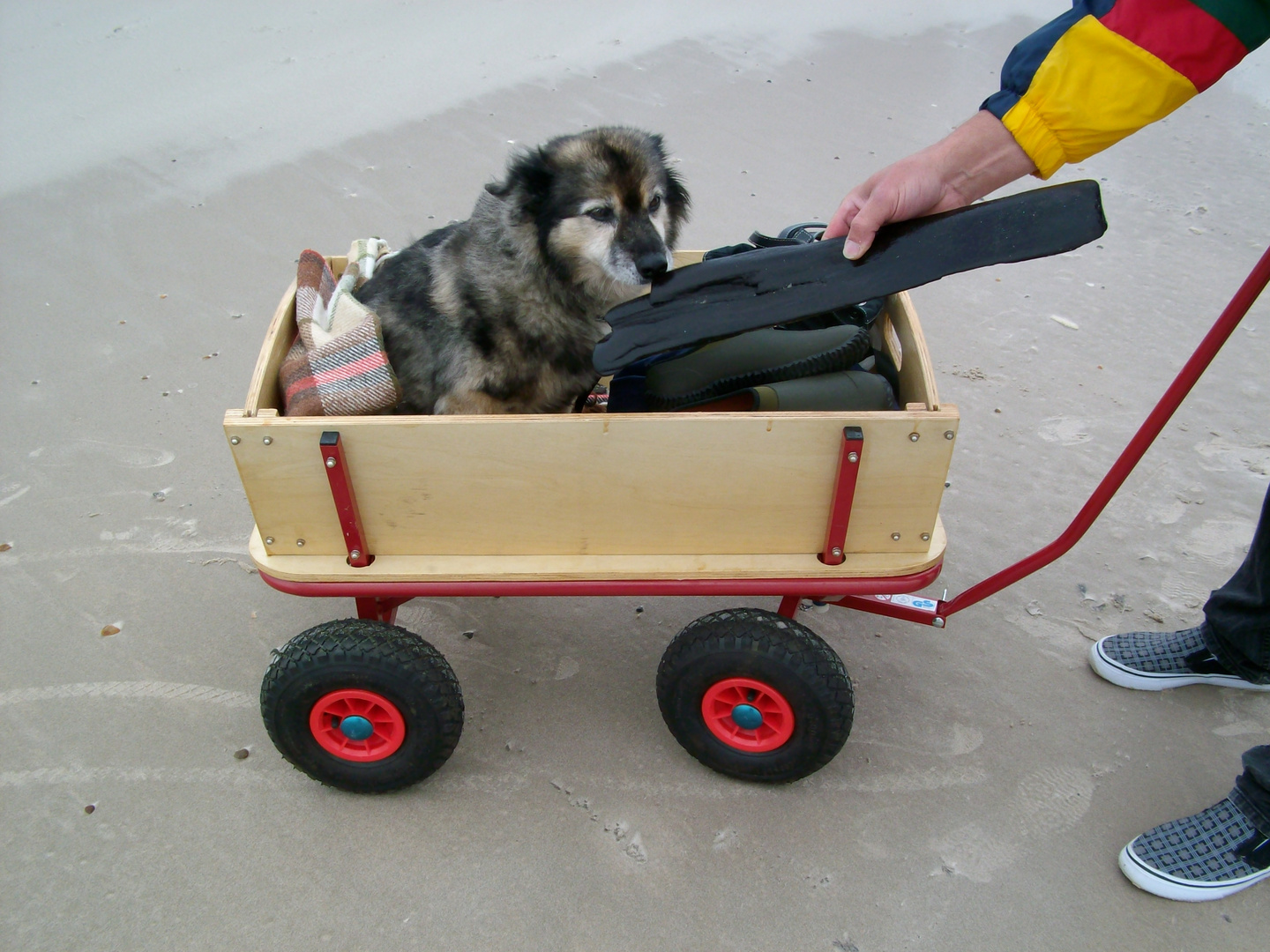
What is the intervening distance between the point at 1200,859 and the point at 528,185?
91.8 inches

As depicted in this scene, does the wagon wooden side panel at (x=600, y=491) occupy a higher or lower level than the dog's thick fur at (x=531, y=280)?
lower

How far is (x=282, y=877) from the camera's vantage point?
2.08m

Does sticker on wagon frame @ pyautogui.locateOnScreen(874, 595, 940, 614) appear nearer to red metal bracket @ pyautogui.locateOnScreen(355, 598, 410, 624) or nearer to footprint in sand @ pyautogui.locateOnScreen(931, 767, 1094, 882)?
footprint in sand @ pyautogui.locateOnScreen(931, 767, 1094, 882)

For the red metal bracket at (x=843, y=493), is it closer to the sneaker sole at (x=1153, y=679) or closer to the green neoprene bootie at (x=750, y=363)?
the green neoprene bootie at (x=750, y=363)

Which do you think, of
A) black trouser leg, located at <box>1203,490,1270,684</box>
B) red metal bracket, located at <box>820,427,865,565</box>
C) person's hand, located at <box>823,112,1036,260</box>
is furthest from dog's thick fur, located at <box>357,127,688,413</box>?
black trouser leg, located at <box>1203,490,1270,684</box>

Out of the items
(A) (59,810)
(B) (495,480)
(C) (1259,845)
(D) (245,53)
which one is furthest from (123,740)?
(D) (245,53)

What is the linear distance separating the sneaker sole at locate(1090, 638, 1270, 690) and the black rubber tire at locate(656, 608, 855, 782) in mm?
1031

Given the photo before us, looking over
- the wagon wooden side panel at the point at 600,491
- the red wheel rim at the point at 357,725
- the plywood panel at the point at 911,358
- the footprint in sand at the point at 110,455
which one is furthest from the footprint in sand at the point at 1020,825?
the footprint in sand at the point at 110,455

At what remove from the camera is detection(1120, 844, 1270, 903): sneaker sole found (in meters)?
2.06

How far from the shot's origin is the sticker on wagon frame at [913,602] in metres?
2.25

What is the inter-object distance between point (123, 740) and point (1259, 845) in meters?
2.88

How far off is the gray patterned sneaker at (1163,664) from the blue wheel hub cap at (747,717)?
1.20m

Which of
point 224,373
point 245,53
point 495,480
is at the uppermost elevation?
point 245,53

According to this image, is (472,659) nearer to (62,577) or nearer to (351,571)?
(351,571)
